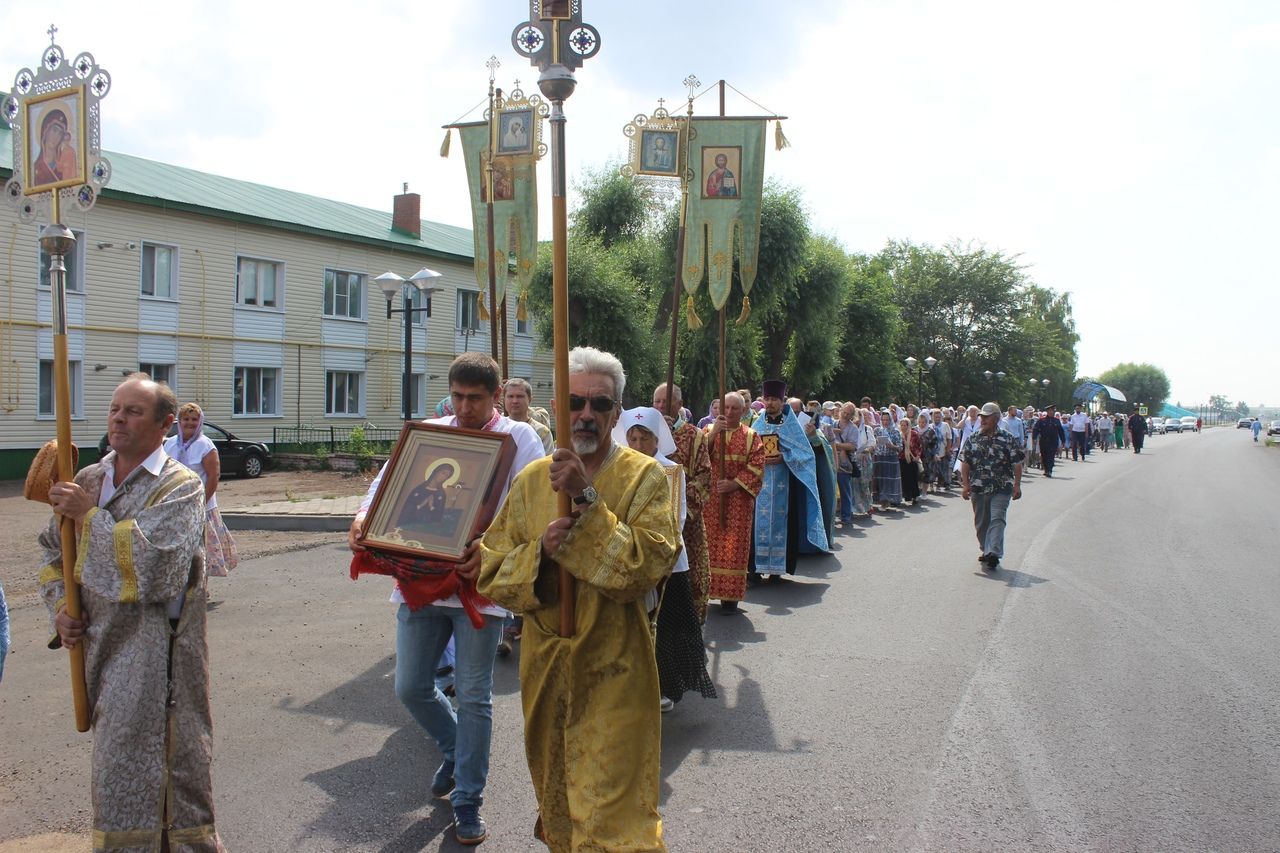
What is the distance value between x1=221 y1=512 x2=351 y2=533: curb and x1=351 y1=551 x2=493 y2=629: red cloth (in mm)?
10246

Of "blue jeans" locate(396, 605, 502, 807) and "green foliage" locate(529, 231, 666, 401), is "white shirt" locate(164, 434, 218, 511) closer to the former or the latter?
"blue jeans" locate(396, 605, 502, 807)

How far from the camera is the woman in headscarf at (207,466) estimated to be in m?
7.77

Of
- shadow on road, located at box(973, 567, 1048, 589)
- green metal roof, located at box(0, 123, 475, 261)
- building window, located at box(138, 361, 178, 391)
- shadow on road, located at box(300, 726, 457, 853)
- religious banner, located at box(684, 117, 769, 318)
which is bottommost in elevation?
shadow on road, located at box(300, 726, 457, 853)

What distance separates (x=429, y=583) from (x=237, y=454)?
2106cm

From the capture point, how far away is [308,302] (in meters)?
29.9

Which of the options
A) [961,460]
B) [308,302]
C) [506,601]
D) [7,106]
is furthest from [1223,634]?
[308,302]

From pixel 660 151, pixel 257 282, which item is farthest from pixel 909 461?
pixel 257 282

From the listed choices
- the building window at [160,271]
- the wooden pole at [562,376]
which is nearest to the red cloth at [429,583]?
the wooden pole at [562,376]

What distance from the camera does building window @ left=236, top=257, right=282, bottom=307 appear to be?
2827 cm

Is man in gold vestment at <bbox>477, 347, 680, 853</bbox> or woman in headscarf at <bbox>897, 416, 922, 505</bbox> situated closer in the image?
man in gold vestment at <bbox>477, 347, 680, 853</bbox>

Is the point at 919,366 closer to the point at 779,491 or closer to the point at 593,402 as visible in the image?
the point at 779,491

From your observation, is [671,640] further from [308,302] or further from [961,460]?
[308,302]

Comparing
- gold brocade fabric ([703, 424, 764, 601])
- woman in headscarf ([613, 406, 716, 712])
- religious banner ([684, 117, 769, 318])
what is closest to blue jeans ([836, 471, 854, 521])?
gold brocade fabric ([703, 424, 764, 601])

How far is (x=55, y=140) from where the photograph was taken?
4.36 metres
